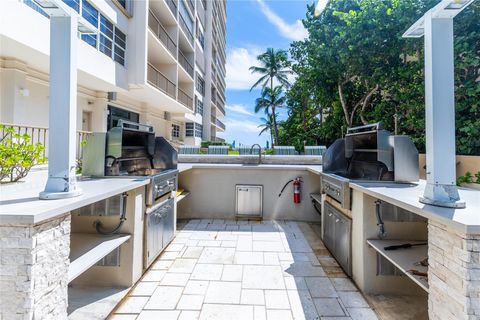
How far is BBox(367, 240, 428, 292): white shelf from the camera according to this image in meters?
2.02

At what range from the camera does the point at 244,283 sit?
283 centimetres

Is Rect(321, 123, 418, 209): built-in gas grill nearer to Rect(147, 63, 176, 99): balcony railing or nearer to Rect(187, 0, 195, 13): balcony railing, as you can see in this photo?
Rect(147, 63, 176, 99): balcony railing

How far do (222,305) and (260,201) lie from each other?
3194 mm

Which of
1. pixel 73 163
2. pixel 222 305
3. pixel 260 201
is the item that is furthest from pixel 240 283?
pixel 260 201

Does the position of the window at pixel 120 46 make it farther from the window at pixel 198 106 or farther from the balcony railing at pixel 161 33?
the window at pixel 198 106

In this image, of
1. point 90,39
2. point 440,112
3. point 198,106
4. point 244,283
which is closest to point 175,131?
point 198,106

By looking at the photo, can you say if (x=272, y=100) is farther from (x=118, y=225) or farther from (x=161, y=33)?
(x=118, y=225)

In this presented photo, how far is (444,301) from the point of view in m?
1.50

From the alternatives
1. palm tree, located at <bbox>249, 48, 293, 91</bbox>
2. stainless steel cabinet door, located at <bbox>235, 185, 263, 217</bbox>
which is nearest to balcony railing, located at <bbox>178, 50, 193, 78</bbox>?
palm tree, located at <bbox>249, 48, 293, 91</bbox>

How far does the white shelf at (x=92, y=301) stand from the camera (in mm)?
2206

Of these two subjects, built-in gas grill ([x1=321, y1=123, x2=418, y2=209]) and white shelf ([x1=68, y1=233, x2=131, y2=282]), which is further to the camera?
built-in gas grill ([x1=321, y1=123, x2=418, y2=209])

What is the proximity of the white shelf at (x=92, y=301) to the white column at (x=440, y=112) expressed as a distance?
2793 millimetres

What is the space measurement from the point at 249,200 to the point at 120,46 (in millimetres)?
7272

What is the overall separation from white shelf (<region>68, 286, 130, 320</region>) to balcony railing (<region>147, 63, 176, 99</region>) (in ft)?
27.8
